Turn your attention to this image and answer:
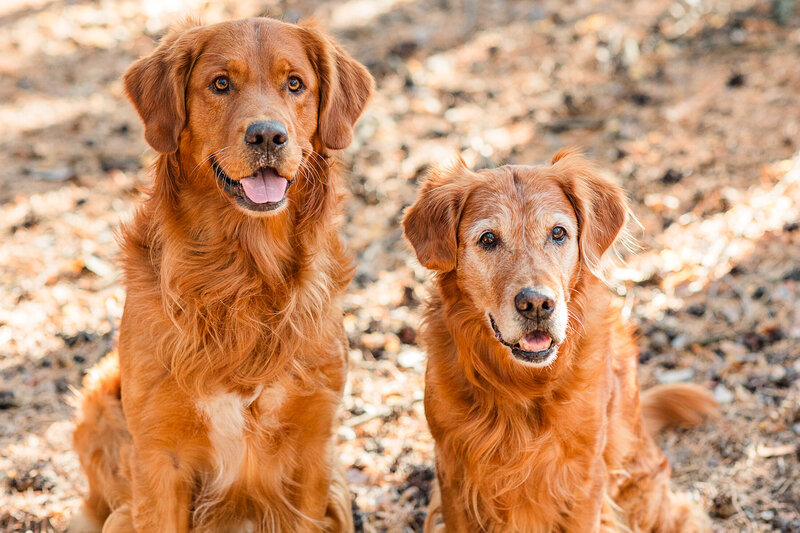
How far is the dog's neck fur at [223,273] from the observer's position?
3387mm

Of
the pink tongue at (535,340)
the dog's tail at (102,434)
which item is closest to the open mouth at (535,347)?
the pink tongue at (535,340)

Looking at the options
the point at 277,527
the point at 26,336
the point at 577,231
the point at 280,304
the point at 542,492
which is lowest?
the point at 26,336

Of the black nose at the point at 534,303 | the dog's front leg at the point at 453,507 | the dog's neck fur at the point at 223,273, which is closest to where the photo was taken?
the black nose at the point at 534,303

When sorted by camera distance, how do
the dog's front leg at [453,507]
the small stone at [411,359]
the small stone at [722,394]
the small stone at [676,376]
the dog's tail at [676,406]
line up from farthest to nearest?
the small stone at [411,359]
the small stone at [676,376]
the small stone at [722,394]
the dog's tail at [676,406]
the dog's front leg at [453,507]

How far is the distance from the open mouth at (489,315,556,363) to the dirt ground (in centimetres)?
150

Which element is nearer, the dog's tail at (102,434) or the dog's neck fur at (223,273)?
the dog's neck fur at (223,273)

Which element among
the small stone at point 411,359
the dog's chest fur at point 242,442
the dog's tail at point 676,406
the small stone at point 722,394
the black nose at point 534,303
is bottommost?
the small stone at point 411,359

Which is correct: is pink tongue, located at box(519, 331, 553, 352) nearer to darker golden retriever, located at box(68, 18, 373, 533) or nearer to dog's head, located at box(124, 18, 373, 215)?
darker golden retriever, located at box(68, 18, 373, 533)

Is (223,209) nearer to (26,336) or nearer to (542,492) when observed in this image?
(542,492)

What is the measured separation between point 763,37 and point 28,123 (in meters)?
7.77

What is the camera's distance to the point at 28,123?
26.7ft

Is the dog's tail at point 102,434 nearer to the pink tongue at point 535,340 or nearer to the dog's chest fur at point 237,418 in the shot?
the dog's chest fur at point 237,418

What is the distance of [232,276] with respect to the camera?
3.45 m

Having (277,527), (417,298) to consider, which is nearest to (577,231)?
(277,527)
